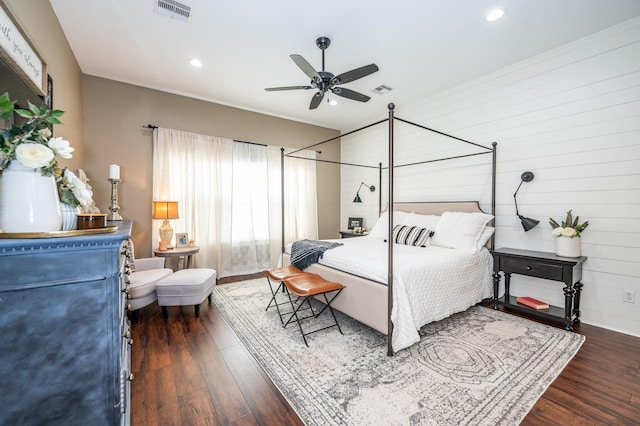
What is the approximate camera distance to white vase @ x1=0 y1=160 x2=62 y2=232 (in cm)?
92

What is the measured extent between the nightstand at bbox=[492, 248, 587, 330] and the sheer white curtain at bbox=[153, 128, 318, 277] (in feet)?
10.9

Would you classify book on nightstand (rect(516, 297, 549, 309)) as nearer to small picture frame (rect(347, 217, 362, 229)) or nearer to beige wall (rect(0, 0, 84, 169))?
small picture frame (rect(347, 217, 362, 229))

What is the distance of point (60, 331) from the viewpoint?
94 cm

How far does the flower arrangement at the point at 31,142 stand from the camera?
90cm

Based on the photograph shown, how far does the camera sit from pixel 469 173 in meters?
3.74

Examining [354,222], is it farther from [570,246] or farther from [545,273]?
[570,246]

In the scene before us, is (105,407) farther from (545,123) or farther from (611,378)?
(545,123)

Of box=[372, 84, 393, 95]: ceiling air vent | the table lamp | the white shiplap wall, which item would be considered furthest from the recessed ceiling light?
the table lamp

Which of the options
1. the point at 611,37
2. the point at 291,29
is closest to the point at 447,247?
the point at 611,37

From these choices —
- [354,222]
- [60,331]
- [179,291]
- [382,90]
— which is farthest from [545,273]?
[179,291]

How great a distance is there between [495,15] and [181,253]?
4.30 m

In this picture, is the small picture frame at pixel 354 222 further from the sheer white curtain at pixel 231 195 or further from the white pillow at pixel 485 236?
the white pillow at pixel 485 236

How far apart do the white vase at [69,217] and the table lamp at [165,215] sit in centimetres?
269

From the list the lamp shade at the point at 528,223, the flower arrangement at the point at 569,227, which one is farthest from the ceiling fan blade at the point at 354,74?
the flower arrangement at the point at 569,227
